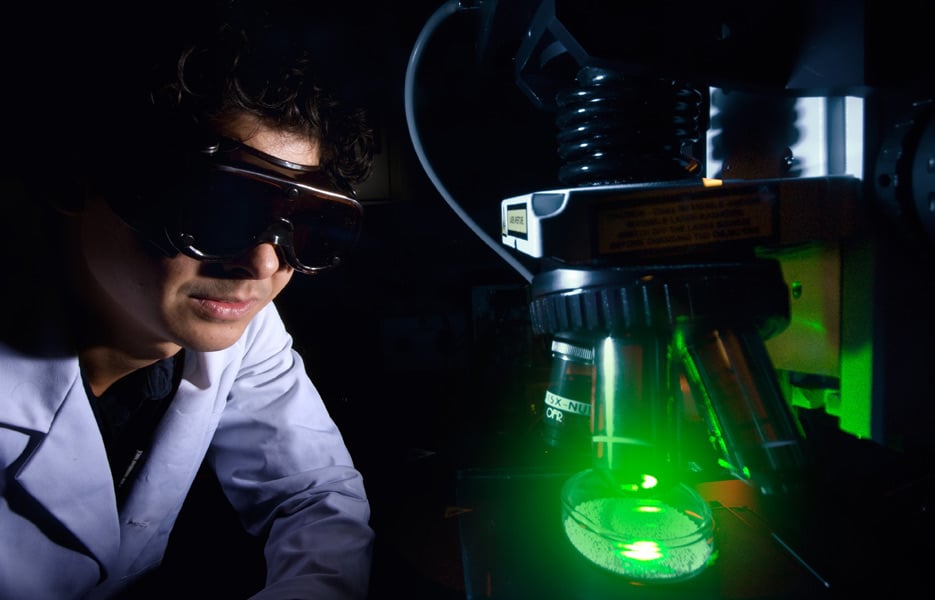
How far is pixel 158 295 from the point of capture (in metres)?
0.86

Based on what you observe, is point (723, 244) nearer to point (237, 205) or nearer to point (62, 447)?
point (237, 205)

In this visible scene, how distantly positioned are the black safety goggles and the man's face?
3 centimetres

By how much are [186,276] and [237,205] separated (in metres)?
0.14

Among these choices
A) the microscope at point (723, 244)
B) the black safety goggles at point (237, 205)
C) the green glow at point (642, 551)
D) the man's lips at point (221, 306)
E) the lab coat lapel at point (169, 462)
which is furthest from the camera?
the lab coat lapel at point (169, 462)

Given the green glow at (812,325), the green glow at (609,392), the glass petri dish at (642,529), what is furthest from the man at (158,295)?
the green glow at (812,325)

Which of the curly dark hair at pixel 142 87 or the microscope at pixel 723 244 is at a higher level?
the curly dark hair at pixel 142 87

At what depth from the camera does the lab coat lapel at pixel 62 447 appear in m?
0.92

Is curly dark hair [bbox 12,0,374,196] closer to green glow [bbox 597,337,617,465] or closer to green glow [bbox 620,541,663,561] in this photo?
green glow [bbox 597,337,617,465]

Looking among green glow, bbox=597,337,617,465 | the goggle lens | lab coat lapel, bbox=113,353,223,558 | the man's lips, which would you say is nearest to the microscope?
green glow, bbox=597,337,617,465

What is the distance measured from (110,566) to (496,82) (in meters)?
1.43

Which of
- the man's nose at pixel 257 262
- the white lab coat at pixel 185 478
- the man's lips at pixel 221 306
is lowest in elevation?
the white lab coat at pixel 185 478

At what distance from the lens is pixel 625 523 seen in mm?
734

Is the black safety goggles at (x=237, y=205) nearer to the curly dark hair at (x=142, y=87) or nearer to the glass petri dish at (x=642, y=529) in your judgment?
the curly dark hair at (x=142, y=87)

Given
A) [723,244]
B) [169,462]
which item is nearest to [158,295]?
[169,462]
